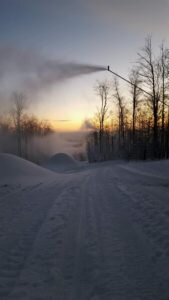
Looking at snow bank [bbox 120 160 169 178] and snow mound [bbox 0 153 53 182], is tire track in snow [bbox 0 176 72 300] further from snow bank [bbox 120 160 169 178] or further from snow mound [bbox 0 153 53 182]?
snow mound [bbox 0 153 53 182]

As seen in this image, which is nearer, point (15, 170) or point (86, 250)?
point (86, 250)

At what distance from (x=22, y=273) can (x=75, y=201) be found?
6793 mm

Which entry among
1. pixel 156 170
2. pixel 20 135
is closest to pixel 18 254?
pixel 156 170

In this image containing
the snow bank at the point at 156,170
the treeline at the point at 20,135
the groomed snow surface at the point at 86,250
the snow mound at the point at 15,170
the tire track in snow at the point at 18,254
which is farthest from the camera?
the treeline at the point at 20,135

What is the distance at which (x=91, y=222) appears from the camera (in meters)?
8.41

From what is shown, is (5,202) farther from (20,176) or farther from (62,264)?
(20,176)

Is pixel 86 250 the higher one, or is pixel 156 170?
pixel 156 170

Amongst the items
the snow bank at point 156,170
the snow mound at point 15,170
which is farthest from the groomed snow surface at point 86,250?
the snow mound at point 15,170

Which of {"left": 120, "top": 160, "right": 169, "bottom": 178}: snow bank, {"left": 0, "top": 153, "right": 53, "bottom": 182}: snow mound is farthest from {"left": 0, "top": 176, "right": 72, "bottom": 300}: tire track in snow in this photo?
{"left": 0, "top": 153, "right": 53, "bottom": 182}: snow mound

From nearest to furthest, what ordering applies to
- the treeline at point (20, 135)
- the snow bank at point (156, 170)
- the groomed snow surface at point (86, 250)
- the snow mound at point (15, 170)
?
the groomed snow surface at point (86, 250) < the snow bank at point (156, 170) < the snow mound at point (15, 170) < the treeline at point (20, 135)

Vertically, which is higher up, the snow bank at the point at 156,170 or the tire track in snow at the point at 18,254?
the snow bank at the point at 156,170

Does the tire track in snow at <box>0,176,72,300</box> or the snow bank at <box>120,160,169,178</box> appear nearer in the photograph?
the tire track in snow at <box>0,176,72,300</box>

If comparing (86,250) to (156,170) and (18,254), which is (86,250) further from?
(156,170)

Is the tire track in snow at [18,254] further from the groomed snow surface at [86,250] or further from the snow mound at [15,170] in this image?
the snow mound at [15,170]
